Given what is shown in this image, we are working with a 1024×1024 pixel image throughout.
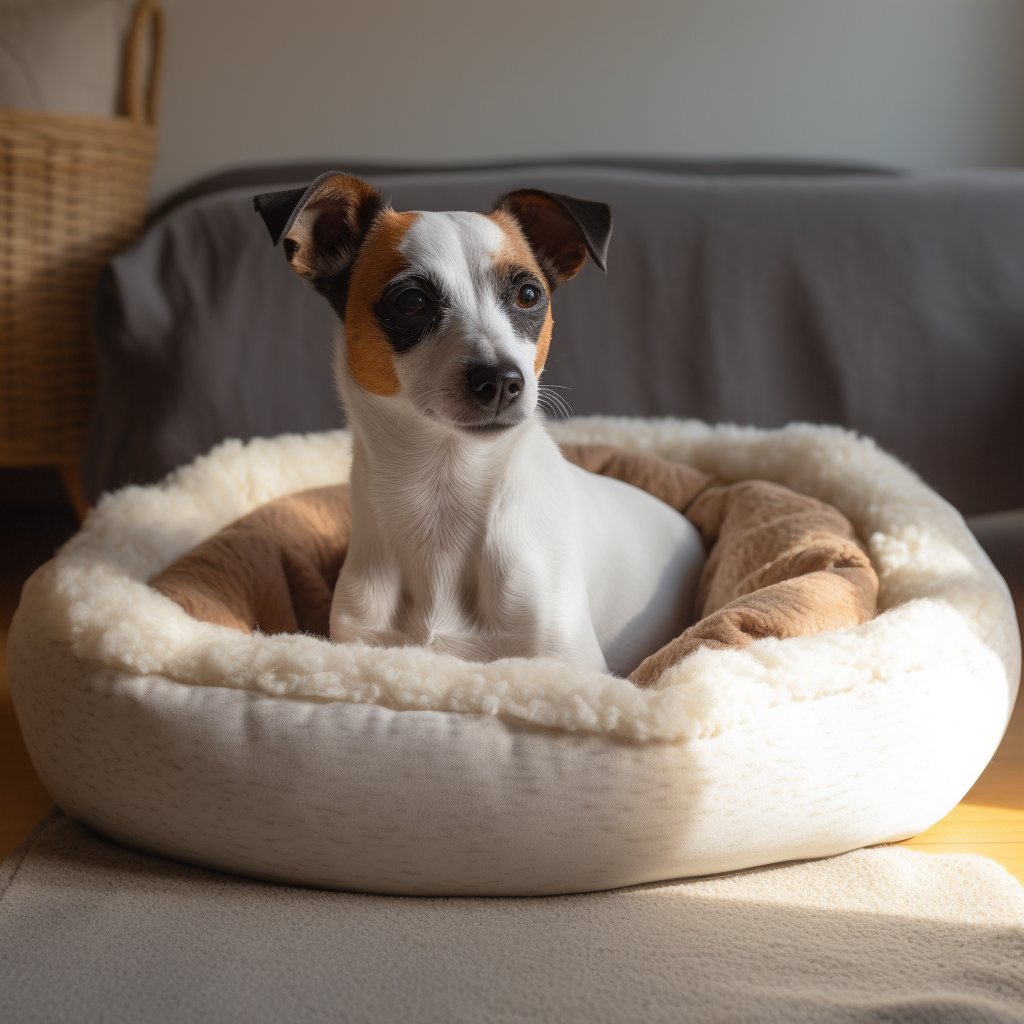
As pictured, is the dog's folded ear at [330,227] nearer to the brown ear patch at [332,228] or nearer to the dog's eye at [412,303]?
the brown ear patch at [332,228]

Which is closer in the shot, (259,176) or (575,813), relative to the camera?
(575,813)

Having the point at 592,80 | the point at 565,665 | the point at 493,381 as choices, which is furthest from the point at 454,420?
the point at 592,80

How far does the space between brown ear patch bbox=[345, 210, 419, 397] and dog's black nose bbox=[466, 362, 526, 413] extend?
158mm

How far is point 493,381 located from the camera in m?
1.26

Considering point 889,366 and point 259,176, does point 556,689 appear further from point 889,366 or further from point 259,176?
point 259,176

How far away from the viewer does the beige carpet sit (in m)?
0.99

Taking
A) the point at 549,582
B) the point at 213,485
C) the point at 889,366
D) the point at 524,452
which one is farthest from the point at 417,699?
the point at 889,366

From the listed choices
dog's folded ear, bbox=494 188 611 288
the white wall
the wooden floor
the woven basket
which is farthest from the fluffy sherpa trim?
the white wall

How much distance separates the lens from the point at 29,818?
147 centimetres

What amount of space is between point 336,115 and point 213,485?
102 inches

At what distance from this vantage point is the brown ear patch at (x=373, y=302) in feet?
4.48

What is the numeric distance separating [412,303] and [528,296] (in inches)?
7.0

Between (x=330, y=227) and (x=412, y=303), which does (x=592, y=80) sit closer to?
(x=330, y=227)

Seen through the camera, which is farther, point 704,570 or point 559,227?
point 704,570
